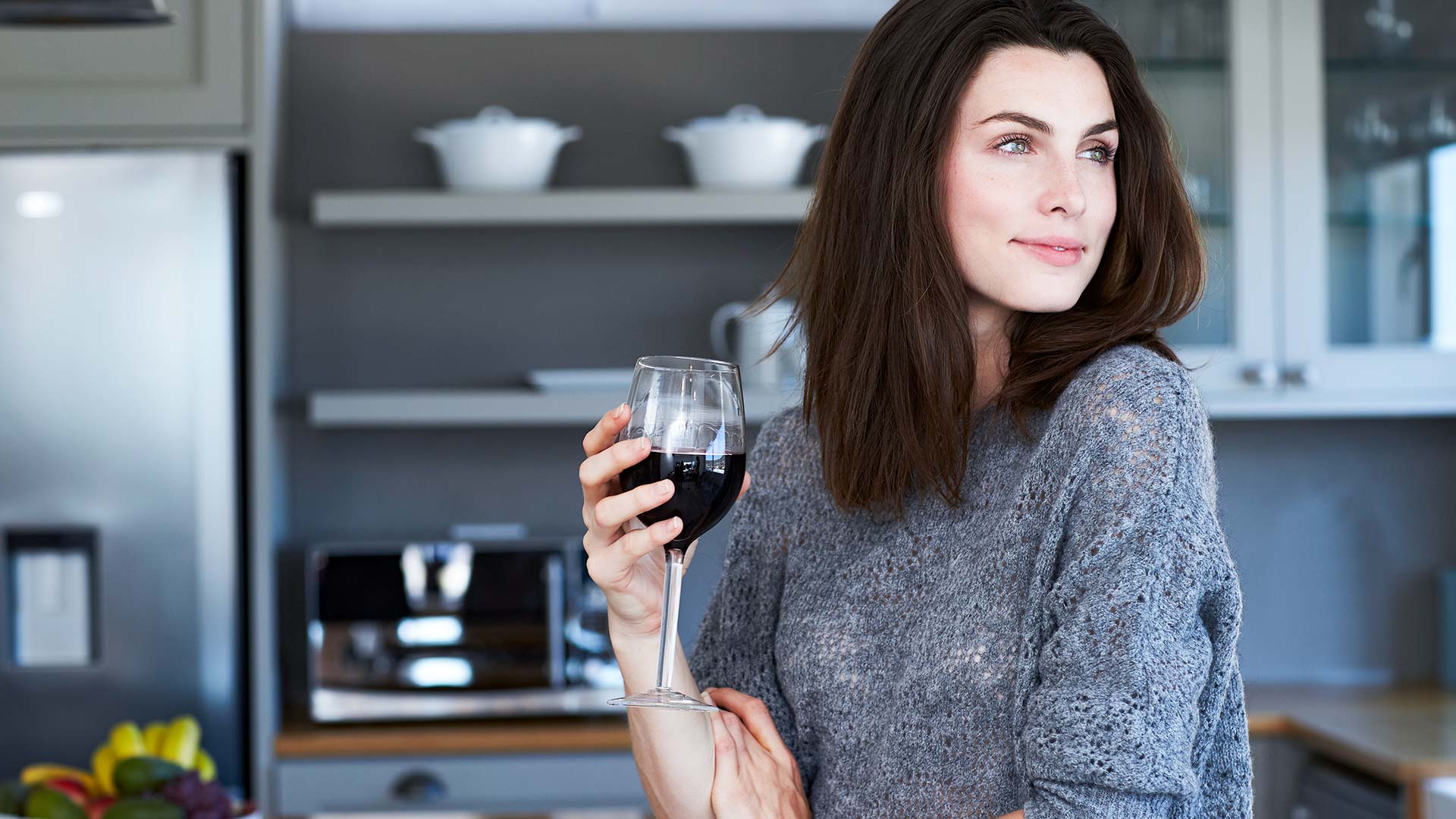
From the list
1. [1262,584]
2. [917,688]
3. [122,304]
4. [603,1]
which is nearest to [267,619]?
[122,304]

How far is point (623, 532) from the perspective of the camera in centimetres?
89

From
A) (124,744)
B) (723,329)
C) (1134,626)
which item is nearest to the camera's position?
(1134,626)

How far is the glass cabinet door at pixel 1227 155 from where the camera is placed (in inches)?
97.6

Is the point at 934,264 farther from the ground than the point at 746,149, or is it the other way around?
the point at 746,149

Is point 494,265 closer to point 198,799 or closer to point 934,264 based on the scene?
point 198,799

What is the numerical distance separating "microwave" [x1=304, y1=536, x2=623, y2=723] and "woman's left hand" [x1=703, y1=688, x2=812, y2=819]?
55.4 inches

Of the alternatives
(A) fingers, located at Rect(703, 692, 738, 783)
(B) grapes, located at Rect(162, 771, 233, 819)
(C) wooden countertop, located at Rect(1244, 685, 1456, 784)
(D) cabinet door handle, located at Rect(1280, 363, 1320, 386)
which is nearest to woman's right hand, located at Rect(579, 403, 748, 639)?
(A) fingers, located at Rect(703, 692, 738, 783)

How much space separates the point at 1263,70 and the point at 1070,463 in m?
1.90

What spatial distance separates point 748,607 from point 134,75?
5.95 ft

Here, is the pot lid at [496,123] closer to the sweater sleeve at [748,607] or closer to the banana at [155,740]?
the banana at [155,740]

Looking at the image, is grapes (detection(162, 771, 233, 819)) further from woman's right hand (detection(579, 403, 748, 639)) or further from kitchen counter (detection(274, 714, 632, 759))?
kitchen counter (detection(274, 714, 632, 759))

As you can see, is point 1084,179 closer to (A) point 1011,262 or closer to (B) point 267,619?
(A) point 1011,262

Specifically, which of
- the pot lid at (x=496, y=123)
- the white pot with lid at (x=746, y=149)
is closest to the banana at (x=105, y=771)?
the pot lid at (x=496, y=123)

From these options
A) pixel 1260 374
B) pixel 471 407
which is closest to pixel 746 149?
pixel 471 407
